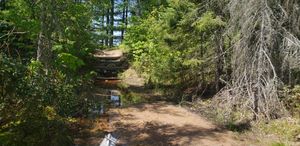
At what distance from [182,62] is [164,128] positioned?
3.50 m

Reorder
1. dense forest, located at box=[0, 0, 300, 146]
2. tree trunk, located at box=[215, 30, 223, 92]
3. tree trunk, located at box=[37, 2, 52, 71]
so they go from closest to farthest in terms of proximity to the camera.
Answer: dense forest, located at box=[0, 0, 300, 146]
tree trunk, located at box=[37, 2, 52, 71]
tree trunk, located at box=[215, 30, 223, 92]

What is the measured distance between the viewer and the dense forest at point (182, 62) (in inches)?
282

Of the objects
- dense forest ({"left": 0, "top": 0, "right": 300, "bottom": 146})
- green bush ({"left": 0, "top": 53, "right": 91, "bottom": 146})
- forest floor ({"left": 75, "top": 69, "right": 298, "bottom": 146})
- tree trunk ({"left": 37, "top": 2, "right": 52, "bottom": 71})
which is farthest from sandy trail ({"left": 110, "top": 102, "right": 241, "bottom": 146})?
tree trunk ({"left": 37, "top": 2, "right": 52, "bottom": 71})

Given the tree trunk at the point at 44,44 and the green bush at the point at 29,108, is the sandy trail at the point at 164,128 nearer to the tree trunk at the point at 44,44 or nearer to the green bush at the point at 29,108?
the green bush at the point at 29,108

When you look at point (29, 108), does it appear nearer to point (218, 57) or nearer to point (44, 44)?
point (44, 44)

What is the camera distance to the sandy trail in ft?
26.9

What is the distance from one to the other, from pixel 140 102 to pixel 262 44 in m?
4.65

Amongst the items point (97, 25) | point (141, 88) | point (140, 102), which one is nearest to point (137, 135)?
point (140, 102)

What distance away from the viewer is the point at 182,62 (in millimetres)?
12219

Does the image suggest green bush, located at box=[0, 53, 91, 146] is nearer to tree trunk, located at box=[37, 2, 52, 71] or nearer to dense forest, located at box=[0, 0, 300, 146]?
dense forest, located at box=[0, 0, 300, 146]

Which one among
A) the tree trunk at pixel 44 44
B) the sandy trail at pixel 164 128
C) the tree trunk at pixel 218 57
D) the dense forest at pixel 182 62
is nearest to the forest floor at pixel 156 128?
the sandy trail at pixel 164 128

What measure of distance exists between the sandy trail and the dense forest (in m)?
0.96

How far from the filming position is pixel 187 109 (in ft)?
37.0

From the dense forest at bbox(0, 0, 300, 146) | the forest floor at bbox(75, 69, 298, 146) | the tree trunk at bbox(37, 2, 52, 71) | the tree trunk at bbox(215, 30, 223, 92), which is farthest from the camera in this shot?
the tree trunk at bbox(215, 30, 223, 92)
